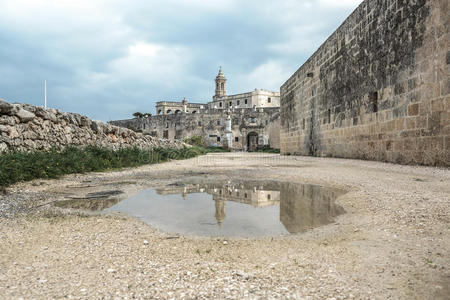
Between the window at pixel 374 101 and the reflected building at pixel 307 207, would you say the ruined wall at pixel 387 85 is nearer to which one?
the window at pixel 374 101

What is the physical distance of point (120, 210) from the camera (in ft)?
8.93

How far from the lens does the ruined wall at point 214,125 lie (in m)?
33.8

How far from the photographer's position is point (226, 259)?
60.7 inches

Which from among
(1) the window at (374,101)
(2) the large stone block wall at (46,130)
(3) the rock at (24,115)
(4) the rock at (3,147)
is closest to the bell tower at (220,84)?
(2) the large stone block wall at (46,130)

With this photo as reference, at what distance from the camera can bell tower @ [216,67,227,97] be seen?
2542 inches

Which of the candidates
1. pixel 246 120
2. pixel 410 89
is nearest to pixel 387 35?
Answer: pixel 410 89

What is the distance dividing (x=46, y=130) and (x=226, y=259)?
6168mm

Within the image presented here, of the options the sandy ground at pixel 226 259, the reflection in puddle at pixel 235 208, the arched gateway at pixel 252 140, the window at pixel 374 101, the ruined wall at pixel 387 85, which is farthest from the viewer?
the arched gateway at pixel 252 140

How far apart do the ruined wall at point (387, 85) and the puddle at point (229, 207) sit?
344cm

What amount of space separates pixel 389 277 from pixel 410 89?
20.1 feet

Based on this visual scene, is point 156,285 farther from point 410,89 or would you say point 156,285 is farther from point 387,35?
point 387,35

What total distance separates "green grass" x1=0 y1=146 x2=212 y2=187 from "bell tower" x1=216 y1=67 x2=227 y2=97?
57032 millimetres

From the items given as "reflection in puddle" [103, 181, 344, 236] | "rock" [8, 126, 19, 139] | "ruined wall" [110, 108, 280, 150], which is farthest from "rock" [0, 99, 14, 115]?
"ruined wall" [110, 108, 280, 150]

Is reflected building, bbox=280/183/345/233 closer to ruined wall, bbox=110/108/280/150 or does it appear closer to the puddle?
the puddle
